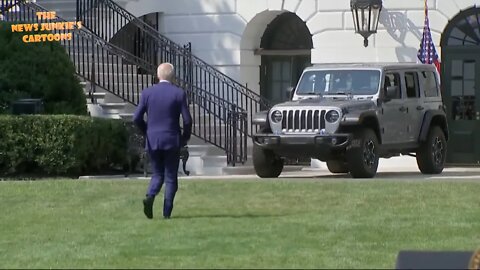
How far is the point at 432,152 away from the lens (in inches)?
859

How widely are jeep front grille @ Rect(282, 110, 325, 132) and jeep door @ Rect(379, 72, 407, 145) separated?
122cm

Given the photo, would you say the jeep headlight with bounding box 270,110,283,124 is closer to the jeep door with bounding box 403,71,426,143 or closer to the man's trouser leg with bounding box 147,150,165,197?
the jeep door with bounding box 403,71,426,143

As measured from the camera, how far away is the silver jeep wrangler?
777 inches

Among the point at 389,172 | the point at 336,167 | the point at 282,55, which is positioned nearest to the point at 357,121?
the point at 336,167

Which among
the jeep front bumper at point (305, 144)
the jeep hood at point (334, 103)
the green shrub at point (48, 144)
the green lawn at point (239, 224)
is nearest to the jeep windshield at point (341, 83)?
the jeep hood at point (334, 103)

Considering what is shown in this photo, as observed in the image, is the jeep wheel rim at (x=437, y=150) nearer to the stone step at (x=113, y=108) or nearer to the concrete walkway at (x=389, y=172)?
the concrete walkway at (x=389, y=172)

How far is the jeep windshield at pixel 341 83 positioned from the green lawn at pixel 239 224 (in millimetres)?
3116

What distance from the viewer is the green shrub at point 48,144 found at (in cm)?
2120

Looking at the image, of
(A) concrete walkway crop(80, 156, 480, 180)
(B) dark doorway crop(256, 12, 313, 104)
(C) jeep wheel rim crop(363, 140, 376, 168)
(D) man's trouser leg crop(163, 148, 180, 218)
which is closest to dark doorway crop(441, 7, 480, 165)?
(A) concrete walkway crop(80, 156, 480, 180)

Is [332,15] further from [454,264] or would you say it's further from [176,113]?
[454,264]

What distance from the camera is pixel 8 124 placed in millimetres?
21203

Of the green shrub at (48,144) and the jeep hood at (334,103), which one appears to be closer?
the jeep hood at (334,103)

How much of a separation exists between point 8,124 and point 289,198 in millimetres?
6944

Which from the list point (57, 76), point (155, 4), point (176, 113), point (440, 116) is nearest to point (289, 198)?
point (176, 113)
